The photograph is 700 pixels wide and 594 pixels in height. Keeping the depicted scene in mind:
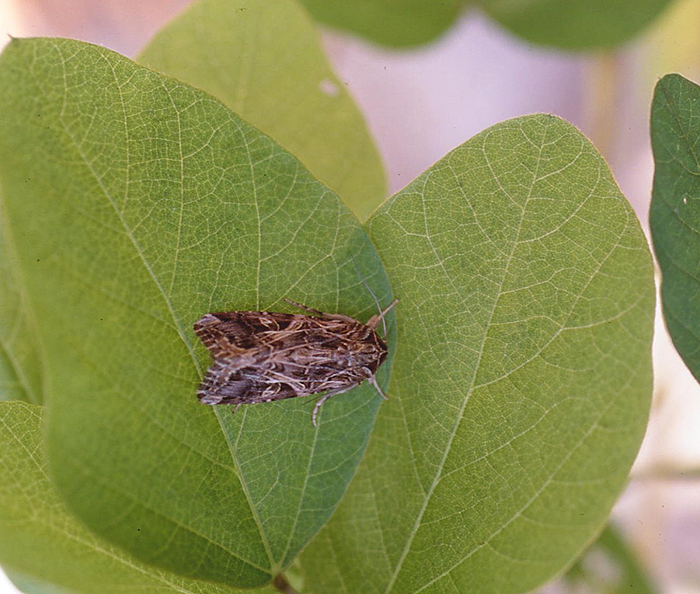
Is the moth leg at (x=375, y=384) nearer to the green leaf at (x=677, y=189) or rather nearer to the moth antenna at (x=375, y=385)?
the moth antenna at (x=375, y=385)

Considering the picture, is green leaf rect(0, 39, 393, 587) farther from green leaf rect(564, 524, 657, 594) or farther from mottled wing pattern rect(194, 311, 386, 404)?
green leaf rect(564, 524, 657, 594)

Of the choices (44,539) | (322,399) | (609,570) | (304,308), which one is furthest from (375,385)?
(609,570)

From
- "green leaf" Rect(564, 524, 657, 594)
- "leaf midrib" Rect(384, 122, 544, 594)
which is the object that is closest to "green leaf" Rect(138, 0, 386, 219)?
"leaf midrib" Rect(384, 122, 544, 594)

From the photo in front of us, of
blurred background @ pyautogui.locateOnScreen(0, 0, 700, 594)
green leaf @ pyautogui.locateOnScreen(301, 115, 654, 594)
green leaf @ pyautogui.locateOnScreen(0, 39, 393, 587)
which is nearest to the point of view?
green leaf @ pyautogui.locateOnScreen(0, 39, 393, 587)

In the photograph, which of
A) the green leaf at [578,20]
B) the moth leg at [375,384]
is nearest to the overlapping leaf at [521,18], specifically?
the green leaf at [578,20]

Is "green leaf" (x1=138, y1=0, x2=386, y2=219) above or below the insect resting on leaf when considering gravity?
above

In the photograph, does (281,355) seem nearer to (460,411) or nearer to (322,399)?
(322,399)
